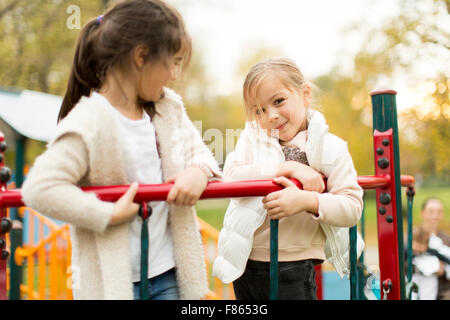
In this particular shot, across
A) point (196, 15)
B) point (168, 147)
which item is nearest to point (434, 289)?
point (168, 147)

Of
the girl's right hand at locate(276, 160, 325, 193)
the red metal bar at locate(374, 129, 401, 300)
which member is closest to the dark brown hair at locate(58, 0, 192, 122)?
the girl's right hand at locate(276, 160, 325, 193)

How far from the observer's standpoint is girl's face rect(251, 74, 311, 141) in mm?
1885

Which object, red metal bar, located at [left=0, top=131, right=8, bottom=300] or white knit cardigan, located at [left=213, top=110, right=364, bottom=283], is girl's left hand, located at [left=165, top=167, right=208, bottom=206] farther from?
red metal bar, located at [left=0, top=131, right=8, bottom=300]

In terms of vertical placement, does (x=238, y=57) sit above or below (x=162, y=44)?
above

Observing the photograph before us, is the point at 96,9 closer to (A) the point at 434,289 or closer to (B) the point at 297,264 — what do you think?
(A) the point at 434,289

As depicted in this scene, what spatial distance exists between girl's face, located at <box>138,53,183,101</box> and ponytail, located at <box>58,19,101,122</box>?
6.7 inches

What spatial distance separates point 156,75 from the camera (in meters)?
1.50

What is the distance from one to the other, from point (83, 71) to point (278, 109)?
2.39 feet

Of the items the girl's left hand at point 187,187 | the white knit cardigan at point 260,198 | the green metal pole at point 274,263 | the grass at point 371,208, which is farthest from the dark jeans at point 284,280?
the grass at point 371,208

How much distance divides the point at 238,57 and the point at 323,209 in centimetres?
1689

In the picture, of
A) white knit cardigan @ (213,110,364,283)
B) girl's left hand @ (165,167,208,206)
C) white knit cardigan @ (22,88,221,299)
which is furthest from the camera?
white knit cardigan @ (213,110,364,283)

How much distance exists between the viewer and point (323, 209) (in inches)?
66.5

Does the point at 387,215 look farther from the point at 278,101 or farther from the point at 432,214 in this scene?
the point at 432,214

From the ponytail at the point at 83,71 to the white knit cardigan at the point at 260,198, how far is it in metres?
0.64
